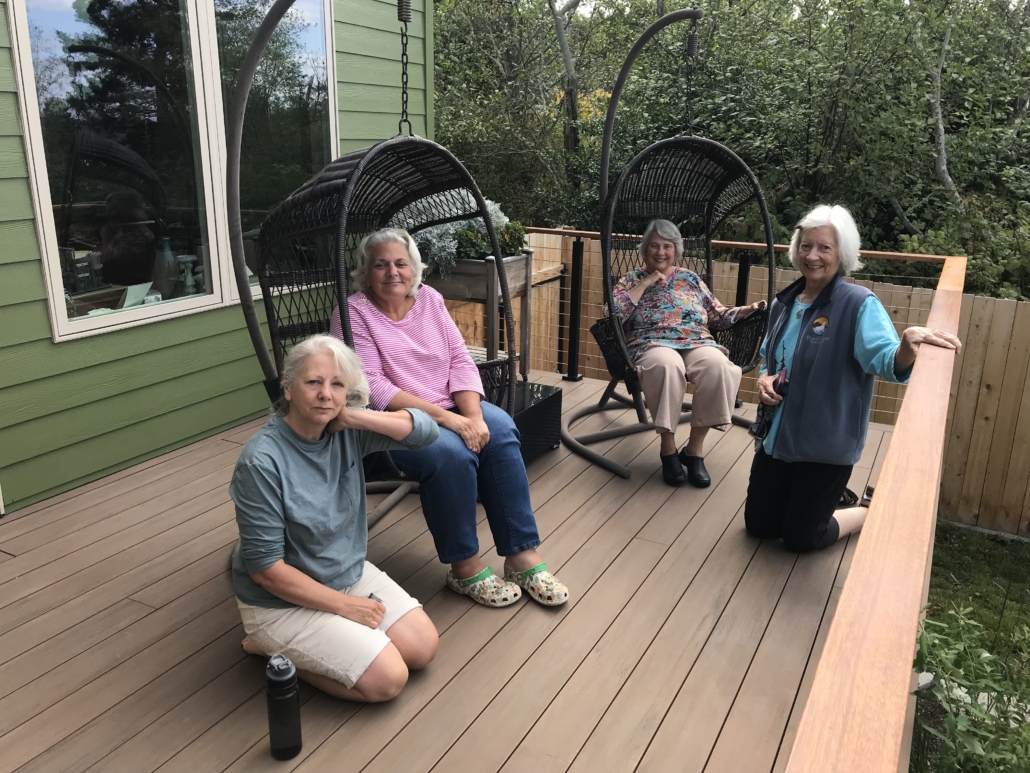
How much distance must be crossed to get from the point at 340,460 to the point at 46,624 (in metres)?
1.06

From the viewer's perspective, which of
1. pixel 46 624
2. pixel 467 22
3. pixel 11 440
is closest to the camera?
pixel 46 624

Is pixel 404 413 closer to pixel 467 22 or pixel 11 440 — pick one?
pixel 11 440

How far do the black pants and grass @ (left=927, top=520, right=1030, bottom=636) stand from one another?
158cm

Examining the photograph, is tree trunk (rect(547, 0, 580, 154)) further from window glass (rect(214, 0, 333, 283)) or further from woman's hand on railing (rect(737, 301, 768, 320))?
woman's hand on railing (rect(737, 301, 768, 320))

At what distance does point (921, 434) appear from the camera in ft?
5.06

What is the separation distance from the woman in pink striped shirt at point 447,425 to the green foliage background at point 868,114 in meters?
5.13

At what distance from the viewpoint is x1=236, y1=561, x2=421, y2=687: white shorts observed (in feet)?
6.36

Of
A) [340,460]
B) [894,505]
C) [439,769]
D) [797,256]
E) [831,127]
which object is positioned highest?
[831,127]

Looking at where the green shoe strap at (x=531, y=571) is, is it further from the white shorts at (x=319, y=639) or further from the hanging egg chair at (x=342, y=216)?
the white shorts at (x=319, y=639)

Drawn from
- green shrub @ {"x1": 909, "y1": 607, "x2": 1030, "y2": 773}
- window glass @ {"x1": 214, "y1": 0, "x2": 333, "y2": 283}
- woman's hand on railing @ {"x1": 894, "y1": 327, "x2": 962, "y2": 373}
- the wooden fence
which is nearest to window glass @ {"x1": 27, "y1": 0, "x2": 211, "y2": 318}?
window glass @ {"x1": 214, "y1": 0, "x2": 333, "y2": 283}

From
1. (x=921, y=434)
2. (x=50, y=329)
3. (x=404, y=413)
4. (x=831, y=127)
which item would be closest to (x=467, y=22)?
(x=831, y=127)

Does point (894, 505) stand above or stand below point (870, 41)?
below

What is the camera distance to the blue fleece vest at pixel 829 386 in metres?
2.58

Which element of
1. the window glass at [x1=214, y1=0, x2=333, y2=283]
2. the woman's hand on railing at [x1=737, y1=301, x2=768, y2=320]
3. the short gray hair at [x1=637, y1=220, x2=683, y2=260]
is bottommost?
the woman's hand on railing at [x1=737, y1=301, x2=768, y2=320]
